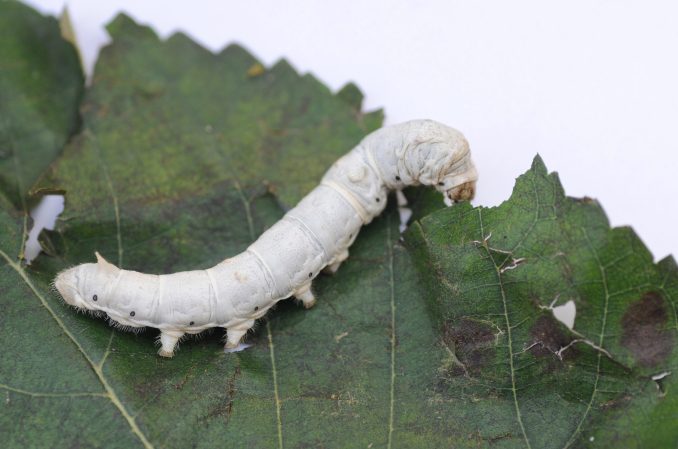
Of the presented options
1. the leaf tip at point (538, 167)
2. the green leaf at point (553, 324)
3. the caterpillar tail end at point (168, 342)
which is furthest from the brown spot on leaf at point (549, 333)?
the caterpillar tail end at point (168, 342)

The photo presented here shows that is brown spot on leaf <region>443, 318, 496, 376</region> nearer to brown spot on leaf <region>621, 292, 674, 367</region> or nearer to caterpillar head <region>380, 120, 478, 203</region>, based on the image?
brown spot on leaf <region>621, 292, 674, 367</region>

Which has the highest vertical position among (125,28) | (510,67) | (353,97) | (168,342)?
(510,67)

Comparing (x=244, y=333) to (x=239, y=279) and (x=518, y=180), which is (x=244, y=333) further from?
(x=518, y=180)

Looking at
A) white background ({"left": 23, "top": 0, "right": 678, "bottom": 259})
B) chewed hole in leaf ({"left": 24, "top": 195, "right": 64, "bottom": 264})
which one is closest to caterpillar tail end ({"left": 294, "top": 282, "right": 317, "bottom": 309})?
white background ({"left": 23, "top": 0, "right": 678, "bottom": 259})

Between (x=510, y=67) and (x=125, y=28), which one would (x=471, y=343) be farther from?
(x=125, y=28)

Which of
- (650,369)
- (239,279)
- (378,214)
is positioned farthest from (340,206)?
(650,369)

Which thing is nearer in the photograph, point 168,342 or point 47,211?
point 168,342

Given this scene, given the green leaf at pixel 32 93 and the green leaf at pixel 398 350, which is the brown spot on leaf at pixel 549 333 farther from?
the green leaf at pixel 32 93

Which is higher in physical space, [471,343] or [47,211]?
[471,343]

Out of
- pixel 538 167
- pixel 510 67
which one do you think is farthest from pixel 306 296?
pixel 510 67
